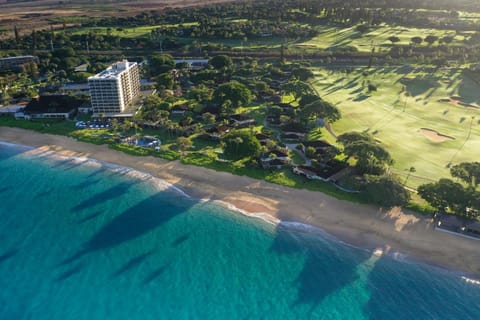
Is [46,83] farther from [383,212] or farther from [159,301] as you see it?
[383,212]

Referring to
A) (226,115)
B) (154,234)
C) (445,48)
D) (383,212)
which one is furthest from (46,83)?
(445,48)

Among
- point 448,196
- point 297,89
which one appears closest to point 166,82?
point 297,89

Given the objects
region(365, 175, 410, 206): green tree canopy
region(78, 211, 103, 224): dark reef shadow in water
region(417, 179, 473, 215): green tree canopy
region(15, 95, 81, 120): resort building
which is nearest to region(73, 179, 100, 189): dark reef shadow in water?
region(78, 211, 103, 224): dark reef shadow in water

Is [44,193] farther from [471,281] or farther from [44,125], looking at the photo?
[471,281]

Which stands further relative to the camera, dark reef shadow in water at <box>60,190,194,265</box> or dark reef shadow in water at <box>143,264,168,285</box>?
dark reef shadow in water at <box>60,190,194,265</box>

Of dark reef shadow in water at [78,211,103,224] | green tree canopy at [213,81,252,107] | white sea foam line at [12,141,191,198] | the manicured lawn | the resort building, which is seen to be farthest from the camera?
green tree canopy at [213,81,252,107]

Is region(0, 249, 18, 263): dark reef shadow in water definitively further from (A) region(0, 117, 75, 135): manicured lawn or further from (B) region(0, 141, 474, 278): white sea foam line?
(A) region(0, 117, 75, 135): manicured lawn
